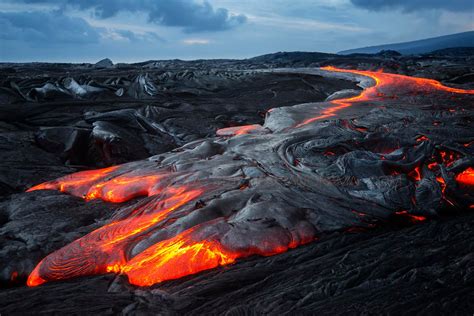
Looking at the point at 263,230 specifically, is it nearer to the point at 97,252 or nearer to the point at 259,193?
the point at 259,193

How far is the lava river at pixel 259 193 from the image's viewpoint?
4.10 metres

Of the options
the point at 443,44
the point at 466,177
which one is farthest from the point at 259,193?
the point at 443,44

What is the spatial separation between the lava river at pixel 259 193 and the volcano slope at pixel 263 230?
0.02 metres

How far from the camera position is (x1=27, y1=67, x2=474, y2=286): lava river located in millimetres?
4098

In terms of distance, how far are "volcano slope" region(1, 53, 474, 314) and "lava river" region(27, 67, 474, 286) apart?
2cm

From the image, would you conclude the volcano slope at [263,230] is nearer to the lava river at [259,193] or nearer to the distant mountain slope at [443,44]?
the lava river at [259,193]

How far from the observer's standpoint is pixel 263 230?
14.1 feet

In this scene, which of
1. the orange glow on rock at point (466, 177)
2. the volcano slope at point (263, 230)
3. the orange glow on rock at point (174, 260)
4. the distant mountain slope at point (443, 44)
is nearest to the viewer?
the volcano slope at point (263, 230)

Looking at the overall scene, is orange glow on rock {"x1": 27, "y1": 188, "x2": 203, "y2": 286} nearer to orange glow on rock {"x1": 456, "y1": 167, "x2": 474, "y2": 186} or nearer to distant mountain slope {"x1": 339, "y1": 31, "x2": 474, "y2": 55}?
orange glow on rock {"x1": 456, "y1": 167, "x2": 474, "y2": 186}

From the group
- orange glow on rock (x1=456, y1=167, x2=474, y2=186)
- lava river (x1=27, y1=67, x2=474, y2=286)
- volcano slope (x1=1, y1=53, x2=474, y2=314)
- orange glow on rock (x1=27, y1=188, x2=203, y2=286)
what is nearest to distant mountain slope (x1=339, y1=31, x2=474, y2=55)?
lava river (x1=27, y1=67, x2=474, y2=286)

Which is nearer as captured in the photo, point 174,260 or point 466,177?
point 174,260

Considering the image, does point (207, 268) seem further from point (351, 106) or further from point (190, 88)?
point (190, 88)

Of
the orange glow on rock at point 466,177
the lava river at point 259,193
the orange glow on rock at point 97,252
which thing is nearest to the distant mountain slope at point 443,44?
the lava river at point 259,193

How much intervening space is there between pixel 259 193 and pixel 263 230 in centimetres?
98
